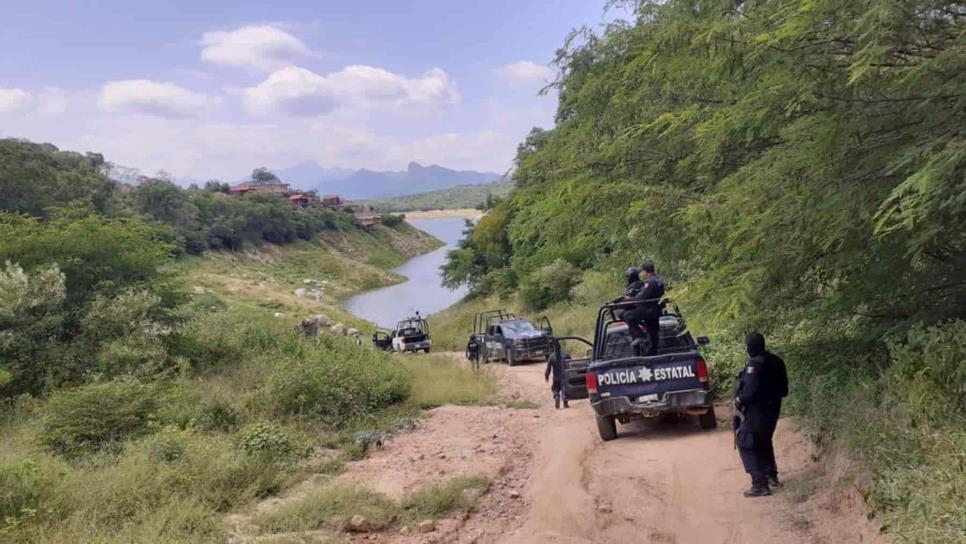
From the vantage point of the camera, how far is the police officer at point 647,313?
8625mm

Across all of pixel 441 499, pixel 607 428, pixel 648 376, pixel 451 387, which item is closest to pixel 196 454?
pixel 441 499

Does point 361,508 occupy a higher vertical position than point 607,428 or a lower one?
lower

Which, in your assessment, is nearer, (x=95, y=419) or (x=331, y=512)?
(x=331, y=512)

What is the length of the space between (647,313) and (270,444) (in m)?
5.48

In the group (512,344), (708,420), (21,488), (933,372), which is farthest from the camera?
(512,344)

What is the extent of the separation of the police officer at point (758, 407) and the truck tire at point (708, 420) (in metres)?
2.65

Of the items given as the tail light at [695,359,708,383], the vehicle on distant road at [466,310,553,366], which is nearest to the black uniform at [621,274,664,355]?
the tail light at [695,359,708,383]

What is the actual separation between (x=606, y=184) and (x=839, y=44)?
196 centimetres

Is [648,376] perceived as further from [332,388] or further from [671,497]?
[332,388]

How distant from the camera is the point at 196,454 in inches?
327

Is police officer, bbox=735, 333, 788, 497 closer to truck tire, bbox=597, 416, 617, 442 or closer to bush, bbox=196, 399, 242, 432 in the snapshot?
truck tire, bbox=597, 416, 617, 442

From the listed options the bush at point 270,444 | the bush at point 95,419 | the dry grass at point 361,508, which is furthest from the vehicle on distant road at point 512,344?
the dry grass at point 361,508

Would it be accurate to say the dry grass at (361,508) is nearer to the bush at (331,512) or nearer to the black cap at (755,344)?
the bush at (331,512)

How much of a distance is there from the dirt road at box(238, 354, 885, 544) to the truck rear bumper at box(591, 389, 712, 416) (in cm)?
43
